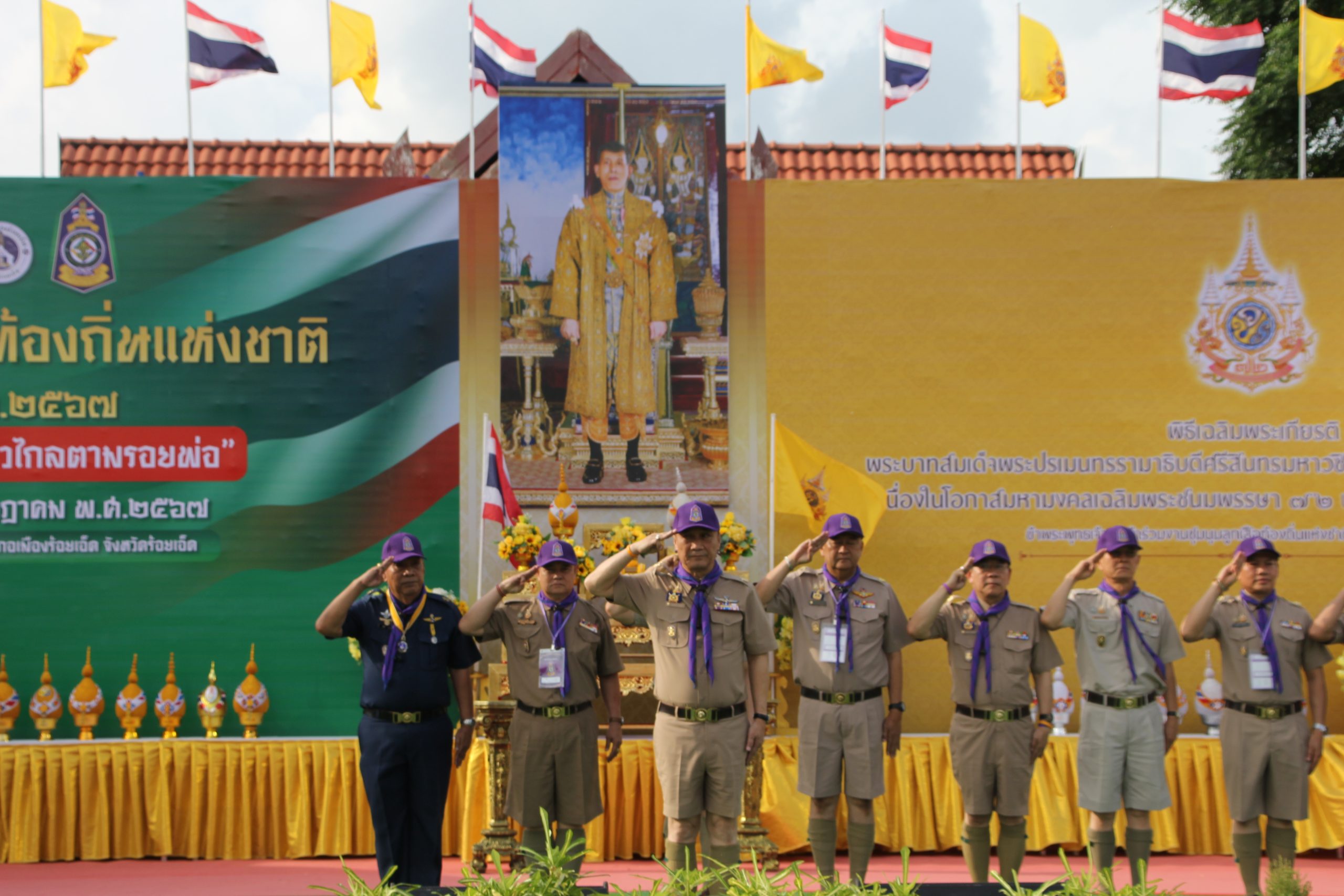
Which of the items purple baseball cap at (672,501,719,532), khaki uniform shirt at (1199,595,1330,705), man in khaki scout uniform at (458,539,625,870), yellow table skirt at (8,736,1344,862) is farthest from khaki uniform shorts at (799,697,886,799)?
khaki uniform shirt at (1199,595,1330,705)

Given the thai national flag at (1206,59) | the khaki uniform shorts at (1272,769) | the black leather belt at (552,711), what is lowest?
the khaki uniform shorts at (1272,769)

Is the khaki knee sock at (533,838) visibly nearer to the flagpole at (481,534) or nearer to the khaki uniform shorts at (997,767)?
the khaki uniform shorts at (997,767)

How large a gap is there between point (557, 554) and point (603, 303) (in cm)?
219

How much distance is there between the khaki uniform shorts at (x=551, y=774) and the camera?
4602 millimetres

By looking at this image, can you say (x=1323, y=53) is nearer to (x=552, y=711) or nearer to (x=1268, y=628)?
(x=1268, y=628)

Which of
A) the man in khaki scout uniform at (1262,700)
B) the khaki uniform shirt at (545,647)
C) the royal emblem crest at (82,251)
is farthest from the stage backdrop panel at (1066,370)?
the royal emblem crest at (82,251)

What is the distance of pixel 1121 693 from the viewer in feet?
15.6

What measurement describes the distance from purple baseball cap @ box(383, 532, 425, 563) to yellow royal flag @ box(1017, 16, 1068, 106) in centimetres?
460

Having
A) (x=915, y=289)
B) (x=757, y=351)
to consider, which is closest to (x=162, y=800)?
(x=757, y=351)

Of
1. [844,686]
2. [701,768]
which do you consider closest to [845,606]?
[844,686]

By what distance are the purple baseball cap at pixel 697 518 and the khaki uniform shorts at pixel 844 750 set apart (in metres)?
0.88

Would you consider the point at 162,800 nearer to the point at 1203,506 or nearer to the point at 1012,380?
the point at 1012,380

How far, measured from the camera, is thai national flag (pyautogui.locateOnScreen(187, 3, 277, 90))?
6590mm

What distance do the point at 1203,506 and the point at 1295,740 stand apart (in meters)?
1.84
